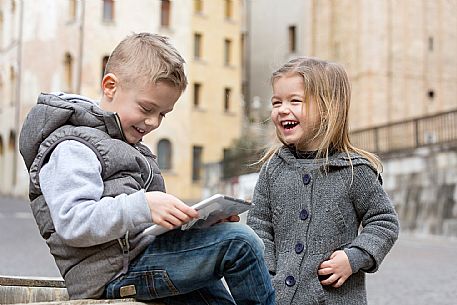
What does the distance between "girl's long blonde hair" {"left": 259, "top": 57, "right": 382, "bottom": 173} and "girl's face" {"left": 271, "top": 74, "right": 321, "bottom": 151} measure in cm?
2

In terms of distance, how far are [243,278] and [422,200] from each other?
16796 mm

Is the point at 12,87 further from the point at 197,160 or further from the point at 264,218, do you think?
the point at 264,218

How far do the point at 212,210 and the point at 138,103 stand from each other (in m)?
0.39

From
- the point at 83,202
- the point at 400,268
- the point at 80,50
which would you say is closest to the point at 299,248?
the point at 83,202

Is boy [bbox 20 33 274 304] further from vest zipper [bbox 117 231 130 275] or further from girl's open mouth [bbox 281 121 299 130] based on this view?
girl's open mouth [bbox 281 121 299 130]

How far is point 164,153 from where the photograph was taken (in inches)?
1655

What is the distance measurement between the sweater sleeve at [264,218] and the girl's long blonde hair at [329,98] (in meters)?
0.17

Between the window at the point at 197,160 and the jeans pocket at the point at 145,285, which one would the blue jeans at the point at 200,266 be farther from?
the window at the point at 197,160

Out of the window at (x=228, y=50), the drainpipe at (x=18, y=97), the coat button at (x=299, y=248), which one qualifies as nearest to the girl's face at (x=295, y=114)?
the coat button at (x=299, y=248)

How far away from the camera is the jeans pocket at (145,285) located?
2.55 m

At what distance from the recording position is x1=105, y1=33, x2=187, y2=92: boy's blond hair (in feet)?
8.70

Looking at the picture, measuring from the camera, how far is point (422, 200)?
62.2 feet

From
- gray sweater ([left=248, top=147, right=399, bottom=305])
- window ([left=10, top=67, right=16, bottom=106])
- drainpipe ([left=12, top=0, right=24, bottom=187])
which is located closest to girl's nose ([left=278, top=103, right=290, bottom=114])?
gray sweater ([left=248, top=147, right=399, bottom=305])

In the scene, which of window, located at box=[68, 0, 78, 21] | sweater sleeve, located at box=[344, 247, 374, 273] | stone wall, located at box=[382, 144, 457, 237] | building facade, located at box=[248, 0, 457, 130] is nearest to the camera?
sweater sleeve, located at box=[344, 247, 374, 273]
